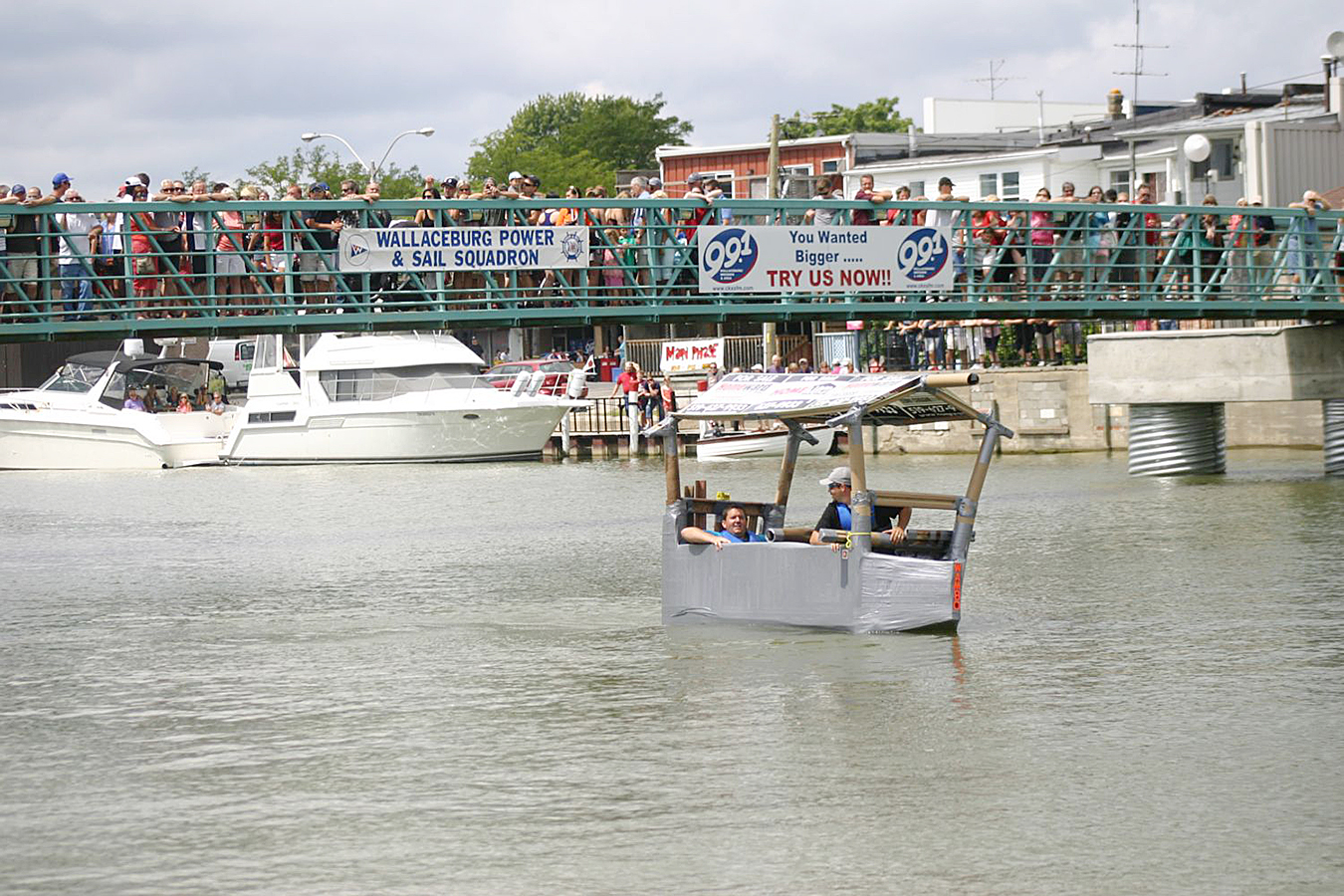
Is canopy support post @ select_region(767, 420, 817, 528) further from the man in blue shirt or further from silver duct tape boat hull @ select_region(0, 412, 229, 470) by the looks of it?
silver duct tape boat hull @ select_region(0, 412, 229, 470)

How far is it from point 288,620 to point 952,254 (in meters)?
11.9

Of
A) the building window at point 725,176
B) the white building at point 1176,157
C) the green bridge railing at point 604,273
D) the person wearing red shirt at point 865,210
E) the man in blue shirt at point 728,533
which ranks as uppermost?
the building window at point 725,176

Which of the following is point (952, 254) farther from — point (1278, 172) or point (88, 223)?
point (1278, 172)

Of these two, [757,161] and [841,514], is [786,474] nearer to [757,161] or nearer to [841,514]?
[841,514]

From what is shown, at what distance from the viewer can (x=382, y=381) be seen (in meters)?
49.5

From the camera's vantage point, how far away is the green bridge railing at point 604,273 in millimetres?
25156

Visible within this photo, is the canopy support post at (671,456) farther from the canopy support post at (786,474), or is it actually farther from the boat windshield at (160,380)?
the boat windshield at (160,380)

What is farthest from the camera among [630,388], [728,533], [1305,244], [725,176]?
[725,176]

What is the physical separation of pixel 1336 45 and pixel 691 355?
65.2 ft

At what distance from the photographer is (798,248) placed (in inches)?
1113

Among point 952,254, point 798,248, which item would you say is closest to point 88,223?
point 798,248

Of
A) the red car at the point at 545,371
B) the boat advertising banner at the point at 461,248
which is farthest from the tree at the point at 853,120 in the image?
the boat advertising banner at the point at 461,248

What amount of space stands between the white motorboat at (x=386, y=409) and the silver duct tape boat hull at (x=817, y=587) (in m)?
29.3

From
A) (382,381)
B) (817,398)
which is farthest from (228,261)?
(382,381)
